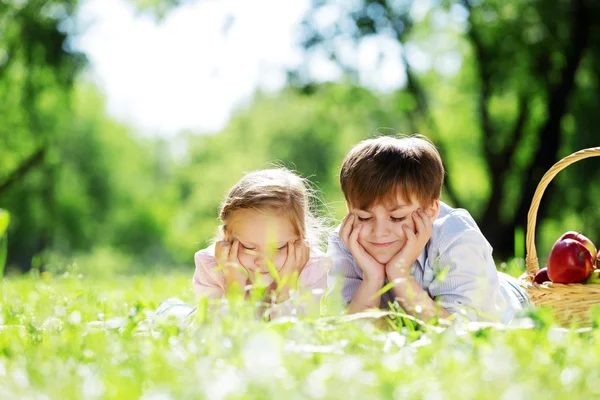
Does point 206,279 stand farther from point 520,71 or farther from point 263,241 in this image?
point 520,71

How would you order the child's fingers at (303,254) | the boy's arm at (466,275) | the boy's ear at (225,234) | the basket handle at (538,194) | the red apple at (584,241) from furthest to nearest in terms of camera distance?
the red apple at (584,241), the basket handle at (538,194), the boy's ear at (225,234), the child's fingers at (303,254), the boy's arm at (466,275)

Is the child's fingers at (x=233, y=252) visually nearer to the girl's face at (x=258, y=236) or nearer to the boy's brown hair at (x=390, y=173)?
the girl's face at (x=258, y=236)

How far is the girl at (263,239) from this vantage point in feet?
10.9

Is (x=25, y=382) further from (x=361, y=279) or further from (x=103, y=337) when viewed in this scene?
(x=361, y=279)

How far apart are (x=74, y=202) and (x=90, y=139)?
310 centimetres

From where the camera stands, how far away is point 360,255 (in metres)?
3.28

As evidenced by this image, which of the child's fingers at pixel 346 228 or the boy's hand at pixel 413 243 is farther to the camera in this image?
the child's fingers at pixel 346 228

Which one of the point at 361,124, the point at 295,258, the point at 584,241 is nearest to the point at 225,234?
the point at 295,258

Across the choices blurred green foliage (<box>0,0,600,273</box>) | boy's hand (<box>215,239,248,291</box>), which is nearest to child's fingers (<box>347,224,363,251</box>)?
boy's hand (<box>215,239,248,291</box>)

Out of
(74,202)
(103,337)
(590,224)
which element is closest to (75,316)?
(103,337)

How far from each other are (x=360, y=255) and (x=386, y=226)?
180 mm

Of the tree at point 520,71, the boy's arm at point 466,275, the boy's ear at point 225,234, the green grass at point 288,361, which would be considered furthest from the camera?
the tree at point 520,71

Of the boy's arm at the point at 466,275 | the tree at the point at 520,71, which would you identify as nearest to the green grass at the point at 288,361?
the boy's arm at the point at 466,275

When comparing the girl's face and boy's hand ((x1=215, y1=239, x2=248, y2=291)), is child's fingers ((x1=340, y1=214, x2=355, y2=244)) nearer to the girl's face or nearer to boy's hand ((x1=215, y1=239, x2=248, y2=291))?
the girl's face
